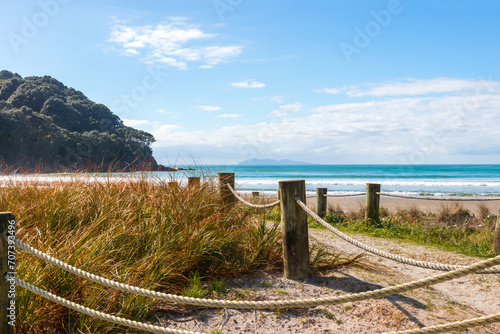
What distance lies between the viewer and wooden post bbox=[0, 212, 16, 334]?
231 cm

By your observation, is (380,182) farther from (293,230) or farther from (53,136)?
(53,136)

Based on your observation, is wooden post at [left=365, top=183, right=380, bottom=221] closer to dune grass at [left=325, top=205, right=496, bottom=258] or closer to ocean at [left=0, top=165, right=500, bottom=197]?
dune grass at [left=325, top=205, right=496, bottom=258]

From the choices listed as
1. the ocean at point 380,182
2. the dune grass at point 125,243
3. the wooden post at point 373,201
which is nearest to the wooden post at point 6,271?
the dune grass at point 125,243

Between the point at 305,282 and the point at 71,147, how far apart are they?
43718 mm

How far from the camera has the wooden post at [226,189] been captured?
5.62 meters

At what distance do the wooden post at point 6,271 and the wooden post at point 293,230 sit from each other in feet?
8.28

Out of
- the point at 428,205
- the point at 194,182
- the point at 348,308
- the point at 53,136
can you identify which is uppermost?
the point at 53,136

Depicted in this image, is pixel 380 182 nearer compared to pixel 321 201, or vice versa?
pixel 321 201

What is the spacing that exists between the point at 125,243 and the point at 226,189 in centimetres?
219

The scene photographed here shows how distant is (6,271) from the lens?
7.74ft

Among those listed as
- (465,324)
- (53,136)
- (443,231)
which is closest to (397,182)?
(443,231)

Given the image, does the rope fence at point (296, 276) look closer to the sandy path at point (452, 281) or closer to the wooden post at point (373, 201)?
the wooden post at point (373, 201)

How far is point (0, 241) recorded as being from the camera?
2291mm

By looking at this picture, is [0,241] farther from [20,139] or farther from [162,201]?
[20,139]
